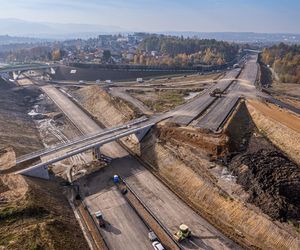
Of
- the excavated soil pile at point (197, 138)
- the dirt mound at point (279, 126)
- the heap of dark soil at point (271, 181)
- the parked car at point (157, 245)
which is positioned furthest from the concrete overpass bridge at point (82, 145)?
the parked car at point (157, 245)

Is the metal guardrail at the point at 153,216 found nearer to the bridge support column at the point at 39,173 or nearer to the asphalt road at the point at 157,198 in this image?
the asphalt road at the point at 157,198

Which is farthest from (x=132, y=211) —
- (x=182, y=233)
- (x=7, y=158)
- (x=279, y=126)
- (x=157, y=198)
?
(x=279, y=126)

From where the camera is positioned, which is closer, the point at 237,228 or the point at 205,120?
the point at 237,228

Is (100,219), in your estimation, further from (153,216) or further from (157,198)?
(157,198)

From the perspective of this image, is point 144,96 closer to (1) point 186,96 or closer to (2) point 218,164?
(1) point 186,96

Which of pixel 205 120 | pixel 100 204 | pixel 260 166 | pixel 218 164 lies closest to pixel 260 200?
pixel 260 166
